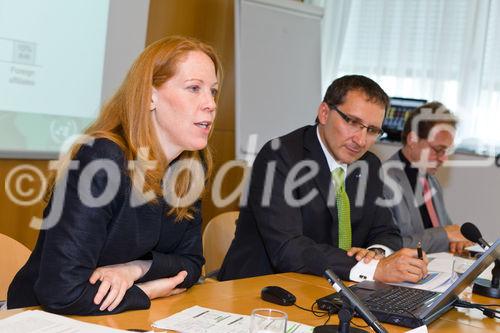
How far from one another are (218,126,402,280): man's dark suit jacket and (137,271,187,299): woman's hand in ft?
2.19

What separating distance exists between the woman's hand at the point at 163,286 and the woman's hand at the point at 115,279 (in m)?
0.04

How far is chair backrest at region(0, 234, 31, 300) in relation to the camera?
7.22ft

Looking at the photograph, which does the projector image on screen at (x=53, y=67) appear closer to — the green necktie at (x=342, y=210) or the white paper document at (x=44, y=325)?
the green necktie at (x=342, y=210)

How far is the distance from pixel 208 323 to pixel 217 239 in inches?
61.6

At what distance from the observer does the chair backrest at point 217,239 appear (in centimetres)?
308

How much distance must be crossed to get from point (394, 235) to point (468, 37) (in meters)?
2.47

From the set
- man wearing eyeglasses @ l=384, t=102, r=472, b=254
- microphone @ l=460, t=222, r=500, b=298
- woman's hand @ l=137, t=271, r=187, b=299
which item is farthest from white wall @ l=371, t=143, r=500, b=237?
woman's hand @ l=137, t=271, r=187, b=299

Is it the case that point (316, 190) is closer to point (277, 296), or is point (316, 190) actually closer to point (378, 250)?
point (378, 250)

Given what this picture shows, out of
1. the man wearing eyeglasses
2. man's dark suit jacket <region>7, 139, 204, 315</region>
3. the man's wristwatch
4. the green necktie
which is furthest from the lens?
the man wearing eyeglasses

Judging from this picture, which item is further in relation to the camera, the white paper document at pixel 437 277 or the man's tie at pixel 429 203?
the man's tie at pixel 429 203

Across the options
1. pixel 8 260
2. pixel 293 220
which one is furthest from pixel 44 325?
pixel 293 220

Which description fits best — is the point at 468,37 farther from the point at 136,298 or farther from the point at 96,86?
the point at 136,298

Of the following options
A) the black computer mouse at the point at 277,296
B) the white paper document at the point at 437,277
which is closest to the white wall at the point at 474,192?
the white paper document at the point at 437,277

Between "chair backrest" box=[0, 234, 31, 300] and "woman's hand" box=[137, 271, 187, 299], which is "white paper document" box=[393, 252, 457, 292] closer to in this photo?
"woman's hand" box=[137, 271, 187, 299]
